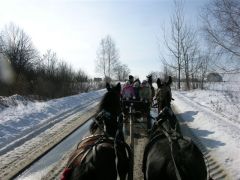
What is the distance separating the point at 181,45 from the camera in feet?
120

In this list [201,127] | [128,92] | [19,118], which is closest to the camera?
[201,127]

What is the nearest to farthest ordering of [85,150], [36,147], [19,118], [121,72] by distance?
1. [85,150]
2. [36,147]
3. [19,118]
4. [121,72]

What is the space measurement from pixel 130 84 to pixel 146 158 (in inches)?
379

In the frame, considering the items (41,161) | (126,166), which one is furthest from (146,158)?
(41,161)

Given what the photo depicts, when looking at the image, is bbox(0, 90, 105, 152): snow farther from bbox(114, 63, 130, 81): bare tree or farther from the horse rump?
bbox(114, 63, 130, 81): bare tree

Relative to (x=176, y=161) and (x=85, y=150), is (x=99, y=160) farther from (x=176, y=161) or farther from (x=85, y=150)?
(x=176, y=161)

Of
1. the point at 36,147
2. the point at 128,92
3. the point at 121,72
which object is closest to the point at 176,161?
the point at 36,147

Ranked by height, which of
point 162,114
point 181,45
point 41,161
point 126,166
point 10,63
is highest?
point 181,45

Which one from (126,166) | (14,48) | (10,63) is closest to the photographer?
(126,166)

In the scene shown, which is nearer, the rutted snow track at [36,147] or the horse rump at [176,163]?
the horse rump at [176,163]

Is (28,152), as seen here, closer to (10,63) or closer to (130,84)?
(130,84)

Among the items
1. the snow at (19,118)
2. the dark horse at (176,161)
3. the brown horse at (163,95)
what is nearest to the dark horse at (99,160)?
the dark horse at (176,161)

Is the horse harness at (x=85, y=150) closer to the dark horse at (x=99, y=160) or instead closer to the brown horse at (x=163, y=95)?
the dark horse at (x=99, y=160)

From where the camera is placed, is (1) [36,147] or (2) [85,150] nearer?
(2) [85,150]
